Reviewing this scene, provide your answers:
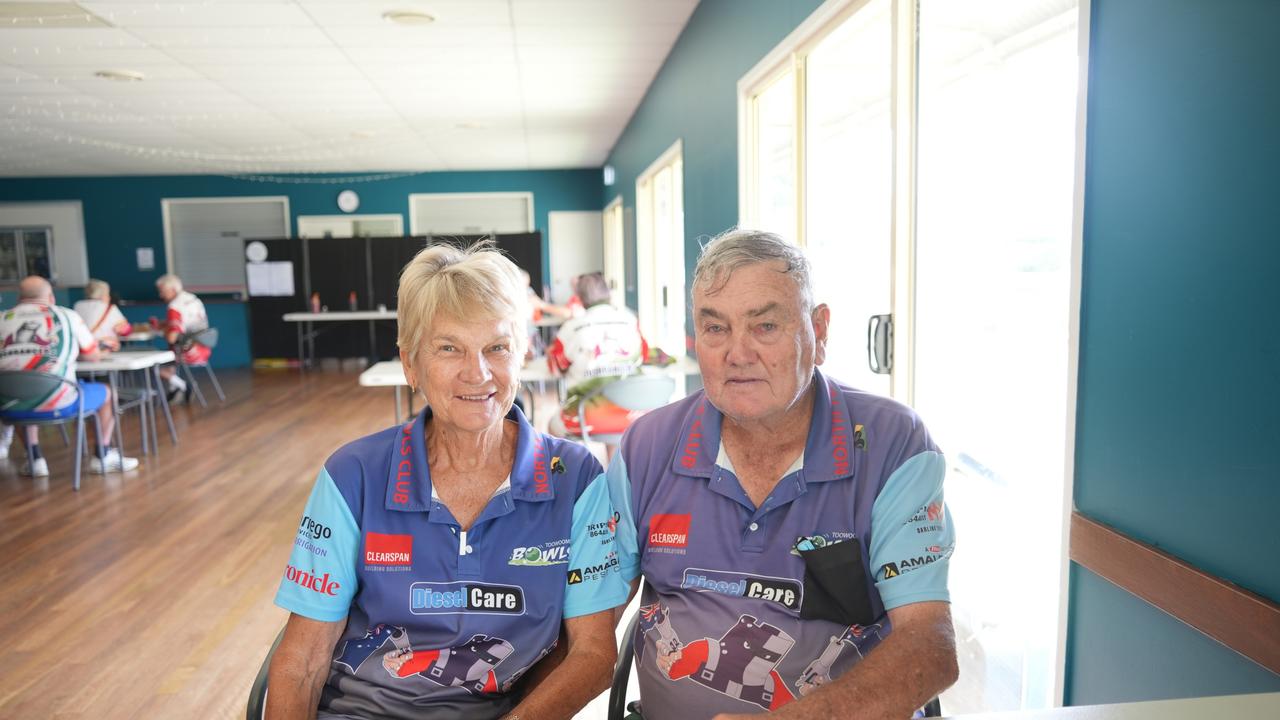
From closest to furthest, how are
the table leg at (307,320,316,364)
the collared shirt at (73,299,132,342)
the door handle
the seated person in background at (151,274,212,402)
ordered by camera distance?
the door handle → the collared shirt at (73,299,132,342) → the seated person in background at (151,274,212,402) → the table leg at (307,320,316,364)

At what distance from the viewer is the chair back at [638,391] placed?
13.2ft

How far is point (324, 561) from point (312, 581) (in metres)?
0.04

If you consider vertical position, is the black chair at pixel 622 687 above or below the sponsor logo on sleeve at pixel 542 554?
below

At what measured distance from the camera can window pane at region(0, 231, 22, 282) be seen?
12336 mm

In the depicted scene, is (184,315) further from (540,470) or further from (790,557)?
(790,557)

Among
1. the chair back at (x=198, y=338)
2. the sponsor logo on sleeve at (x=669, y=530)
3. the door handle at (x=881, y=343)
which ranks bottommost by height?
the chair back at (x=198, y=338)

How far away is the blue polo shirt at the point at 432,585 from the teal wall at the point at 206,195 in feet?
39.4

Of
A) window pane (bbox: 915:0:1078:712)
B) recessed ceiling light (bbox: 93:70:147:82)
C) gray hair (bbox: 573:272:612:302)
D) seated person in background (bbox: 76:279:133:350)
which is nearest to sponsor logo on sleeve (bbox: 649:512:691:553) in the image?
window pane (bbox: 915:0:1078:712)

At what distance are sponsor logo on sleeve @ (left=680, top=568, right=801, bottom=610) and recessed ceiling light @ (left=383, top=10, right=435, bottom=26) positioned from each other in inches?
164

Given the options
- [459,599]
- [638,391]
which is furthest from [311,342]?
[459,599]

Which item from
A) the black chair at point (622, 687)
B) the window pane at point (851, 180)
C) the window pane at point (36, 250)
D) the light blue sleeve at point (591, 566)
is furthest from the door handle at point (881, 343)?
the window pane at point (36, 250)

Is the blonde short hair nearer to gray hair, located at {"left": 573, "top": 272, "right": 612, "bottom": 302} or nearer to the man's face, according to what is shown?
the man's face

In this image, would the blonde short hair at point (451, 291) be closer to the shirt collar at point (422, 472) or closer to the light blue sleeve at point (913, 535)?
the shirt collar at point (422, 472)

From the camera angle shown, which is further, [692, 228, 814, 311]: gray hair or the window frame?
the window frame
